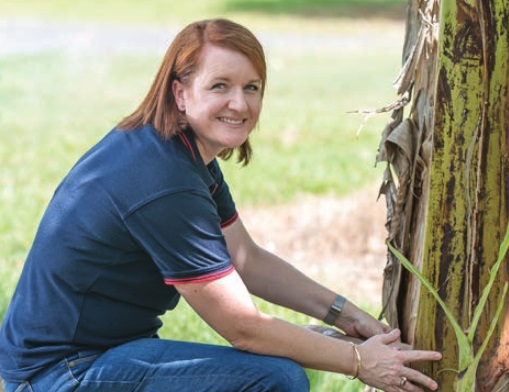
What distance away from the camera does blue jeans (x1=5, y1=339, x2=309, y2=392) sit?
333 cm

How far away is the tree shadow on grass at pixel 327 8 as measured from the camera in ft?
83.3

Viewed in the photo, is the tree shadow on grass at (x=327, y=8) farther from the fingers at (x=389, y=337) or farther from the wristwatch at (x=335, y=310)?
the fingers at (x=389, y=337)

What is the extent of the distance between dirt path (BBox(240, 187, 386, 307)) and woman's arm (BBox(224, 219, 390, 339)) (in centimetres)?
238

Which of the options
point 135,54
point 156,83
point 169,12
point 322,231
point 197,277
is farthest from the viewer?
point 169,12

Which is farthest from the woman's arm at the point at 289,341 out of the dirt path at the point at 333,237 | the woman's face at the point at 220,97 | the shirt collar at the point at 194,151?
the dirt path at the point at 333,237

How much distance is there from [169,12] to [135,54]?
8726 mm

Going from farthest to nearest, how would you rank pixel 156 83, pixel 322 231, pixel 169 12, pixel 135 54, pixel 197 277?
pixel 169 12, pixel 135 54, pixel 322 231, pixel 156 83, pixel 197 277

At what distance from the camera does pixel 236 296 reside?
10.6 ft

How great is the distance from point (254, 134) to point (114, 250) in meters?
6.98

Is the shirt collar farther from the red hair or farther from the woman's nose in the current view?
the woman's nose

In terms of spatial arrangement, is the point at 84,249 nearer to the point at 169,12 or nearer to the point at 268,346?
the point at 268,346

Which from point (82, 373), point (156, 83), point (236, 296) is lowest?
point (82, 373)

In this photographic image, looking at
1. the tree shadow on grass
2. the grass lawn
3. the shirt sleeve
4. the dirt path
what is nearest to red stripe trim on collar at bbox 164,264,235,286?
the shirt sleeve

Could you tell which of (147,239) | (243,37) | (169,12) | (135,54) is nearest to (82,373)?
(147,239)
